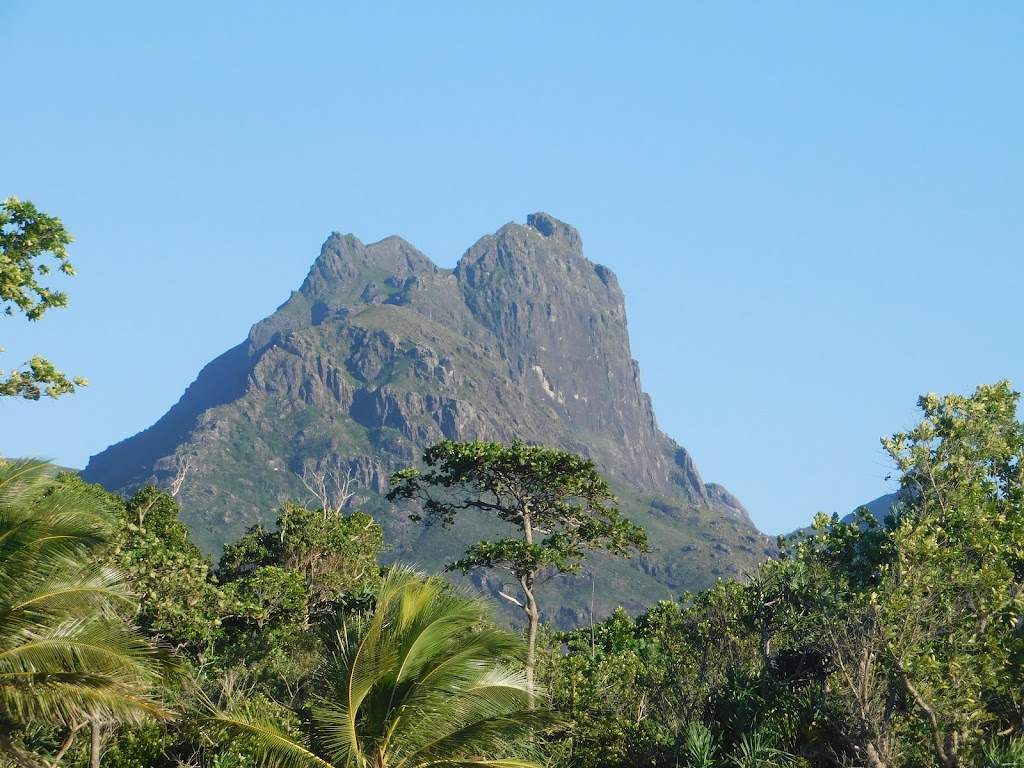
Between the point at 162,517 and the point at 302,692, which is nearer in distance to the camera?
the point at 302,692

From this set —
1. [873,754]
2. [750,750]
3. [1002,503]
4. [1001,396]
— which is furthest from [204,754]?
[1001,396]

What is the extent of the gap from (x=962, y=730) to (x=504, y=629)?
790 cm

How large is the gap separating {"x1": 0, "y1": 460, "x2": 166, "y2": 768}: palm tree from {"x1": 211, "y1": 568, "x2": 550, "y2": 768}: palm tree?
4.10 ft

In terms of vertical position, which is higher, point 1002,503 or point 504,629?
point 1002,503

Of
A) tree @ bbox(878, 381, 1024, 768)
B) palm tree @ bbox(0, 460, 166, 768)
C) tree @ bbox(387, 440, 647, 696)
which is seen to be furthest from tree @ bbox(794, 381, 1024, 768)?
palm tree @ bbox(0, 460, 166, 768)

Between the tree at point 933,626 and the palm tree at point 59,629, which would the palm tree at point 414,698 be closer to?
the palm tree at point 59,629

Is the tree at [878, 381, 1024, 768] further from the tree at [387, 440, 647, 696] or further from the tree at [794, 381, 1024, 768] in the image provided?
the tree at [387, 440, 647, 696]

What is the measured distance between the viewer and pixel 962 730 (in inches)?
761

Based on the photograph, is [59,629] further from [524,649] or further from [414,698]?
[524,649]

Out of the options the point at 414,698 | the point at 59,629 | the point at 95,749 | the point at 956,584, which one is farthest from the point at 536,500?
the point at 59,629

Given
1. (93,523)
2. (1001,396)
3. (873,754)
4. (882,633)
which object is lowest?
(873,754)

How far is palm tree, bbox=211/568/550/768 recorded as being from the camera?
49.2 ft

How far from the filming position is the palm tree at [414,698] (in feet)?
49.2

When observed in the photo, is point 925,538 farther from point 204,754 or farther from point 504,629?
point 204,754
